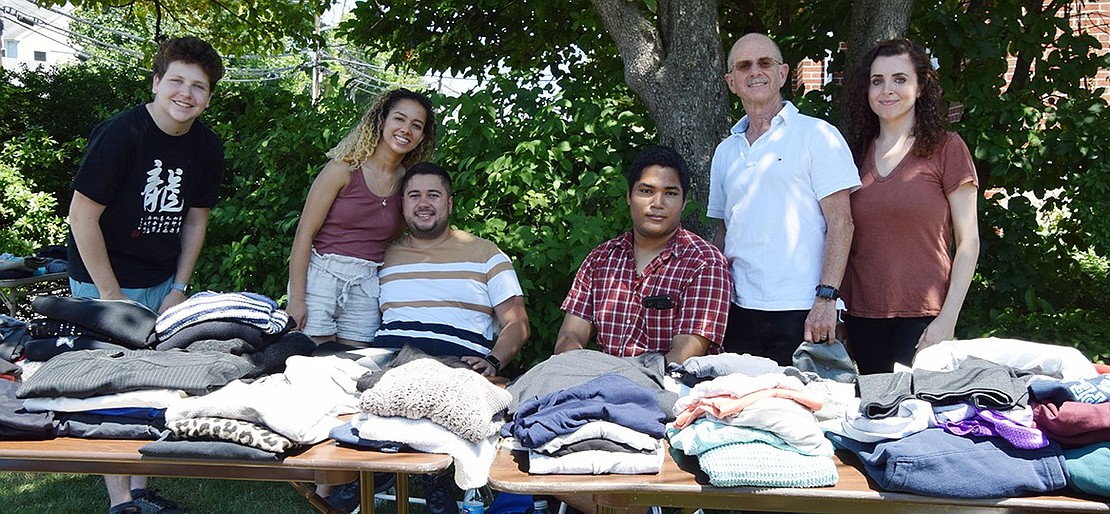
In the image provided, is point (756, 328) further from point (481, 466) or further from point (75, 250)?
point (75, 250)

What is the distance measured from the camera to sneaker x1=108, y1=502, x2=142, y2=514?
3459 millimetres

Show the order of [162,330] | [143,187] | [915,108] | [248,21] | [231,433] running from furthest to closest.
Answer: [248,21] → [143,187] → [915,108] → [162,330] → [231,433]

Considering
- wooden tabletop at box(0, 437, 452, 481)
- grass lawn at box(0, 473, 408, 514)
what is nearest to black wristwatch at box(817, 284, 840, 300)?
wooden tabletop at box(0, 437, 452, 481)

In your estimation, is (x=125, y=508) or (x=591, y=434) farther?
(x=125, y=508)

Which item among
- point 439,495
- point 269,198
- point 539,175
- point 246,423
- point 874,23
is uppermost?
point 874,23

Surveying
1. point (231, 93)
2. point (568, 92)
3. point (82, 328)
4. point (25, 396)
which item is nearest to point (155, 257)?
point (82, 328)

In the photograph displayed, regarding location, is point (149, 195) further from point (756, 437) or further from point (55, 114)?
point (55, 114)

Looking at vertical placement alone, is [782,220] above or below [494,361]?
above

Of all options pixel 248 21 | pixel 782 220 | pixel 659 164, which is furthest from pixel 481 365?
pixel 248 21

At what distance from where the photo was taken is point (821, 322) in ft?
9.75

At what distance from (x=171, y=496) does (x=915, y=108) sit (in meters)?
3.68

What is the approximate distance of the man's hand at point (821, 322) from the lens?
296cm

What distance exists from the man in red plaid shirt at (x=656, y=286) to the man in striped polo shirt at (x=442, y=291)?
32 cm

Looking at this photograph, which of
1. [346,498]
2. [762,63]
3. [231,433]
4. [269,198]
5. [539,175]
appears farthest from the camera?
[269,198]
